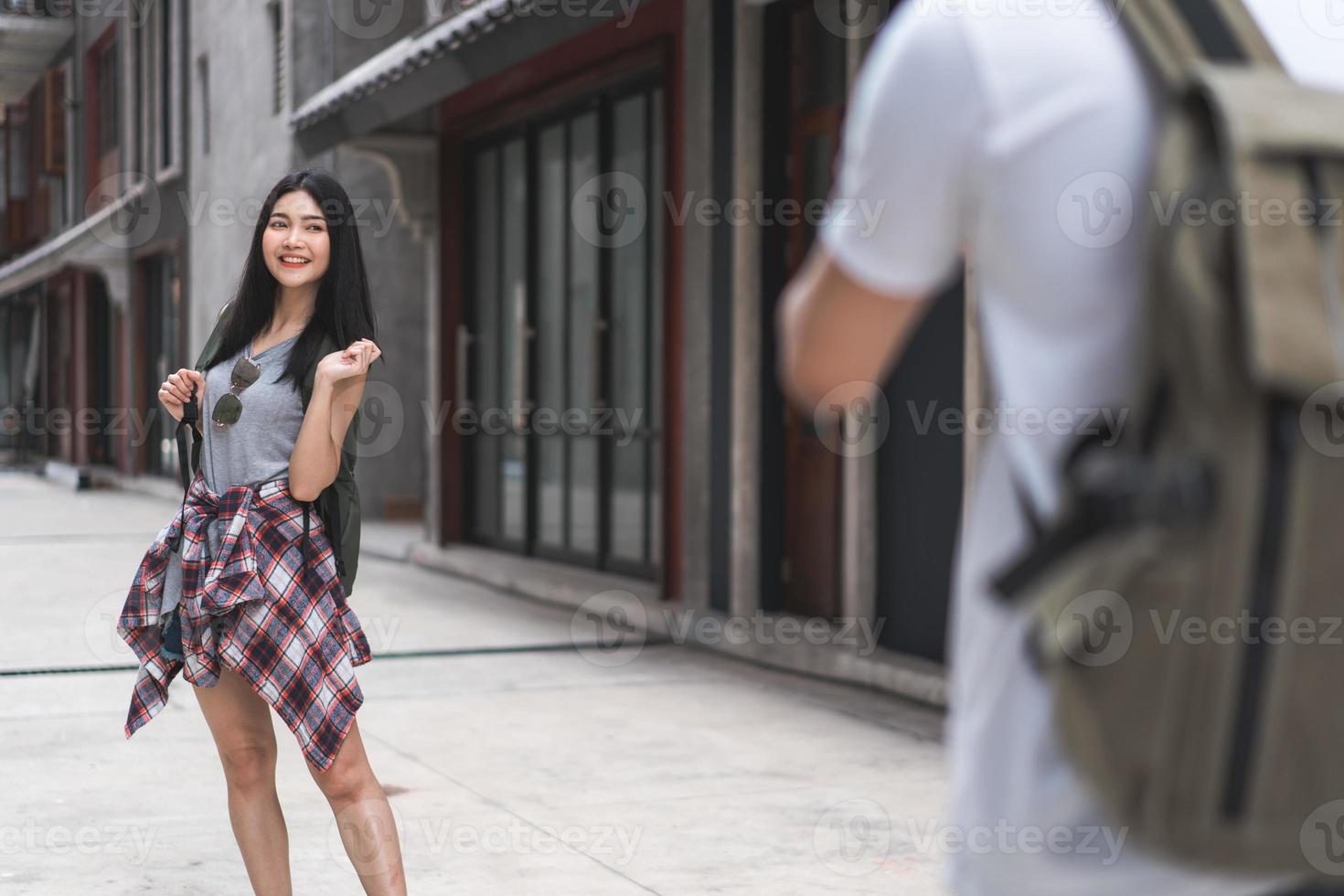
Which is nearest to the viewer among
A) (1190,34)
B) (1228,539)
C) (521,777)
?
(1228,539)

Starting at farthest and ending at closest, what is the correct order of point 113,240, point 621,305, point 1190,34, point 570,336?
point 113,240 < point 570,336 < point 621,305 < point 1190,34

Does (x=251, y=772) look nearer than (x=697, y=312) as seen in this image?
Yes

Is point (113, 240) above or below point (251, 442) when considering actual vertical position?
above

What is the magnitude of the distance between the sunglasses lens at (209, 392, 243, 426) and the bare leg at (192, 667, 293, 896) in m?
0.49

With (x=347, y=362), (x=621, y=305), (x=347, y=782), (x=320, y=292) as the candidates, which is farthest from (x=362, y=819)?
(x=621, y=305)

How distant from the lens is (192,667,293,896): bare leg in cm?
331

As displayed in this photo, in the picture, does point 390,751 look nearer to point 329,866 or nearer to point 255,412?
point 329,866

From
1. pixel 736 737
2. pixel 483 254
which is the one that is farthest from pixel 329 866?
pixel 483 254

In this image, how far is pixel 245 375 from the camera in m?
3.34

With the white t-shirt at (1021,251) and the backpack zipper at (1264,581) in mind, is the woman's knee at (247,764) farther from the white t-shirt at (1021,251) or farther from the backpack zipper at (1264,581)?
the backpack zipper at (1264,581)

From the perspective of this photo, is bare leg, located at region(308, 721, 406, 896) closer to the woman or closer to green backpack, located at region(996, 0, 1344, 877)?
the woman

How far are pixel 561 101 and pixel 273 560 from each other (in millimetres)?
7771

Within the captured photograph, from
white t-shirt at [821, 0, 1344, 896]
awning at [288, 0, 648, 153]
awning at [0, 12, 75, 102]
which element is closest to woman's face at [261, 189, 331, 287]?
white t-shirt at [821, 0, 1344, 896]

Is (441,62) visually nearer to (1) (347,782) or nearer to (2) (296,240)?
(2) (296,240)
